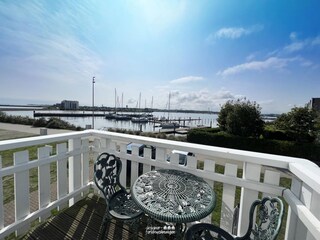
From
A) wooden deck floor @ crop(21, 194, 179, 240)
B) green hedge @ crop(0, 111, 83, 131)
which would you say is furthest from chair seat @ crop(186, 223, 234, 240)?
green hedge @ crop(0, 111, 83, 131)

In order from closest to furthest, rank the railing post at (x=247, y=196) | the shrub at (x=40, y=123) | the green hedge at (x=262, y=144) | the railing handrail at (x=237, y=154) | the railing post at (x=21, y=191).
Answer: the railing handrail at (x=237, y=154), the railing post at (x=247, y=196), the railing post at (x=21, y=191), the green hedge at (x=262, y=144), the shrub at (x=40, y=123)

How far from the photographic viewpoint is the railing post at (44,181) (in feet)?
5.84

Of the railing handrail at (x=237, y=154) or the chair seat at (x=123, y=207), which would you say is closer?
the railing handrail at (x=237, y=154)

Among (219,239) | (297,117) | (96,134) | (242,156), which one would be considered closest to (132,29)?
(96,134)

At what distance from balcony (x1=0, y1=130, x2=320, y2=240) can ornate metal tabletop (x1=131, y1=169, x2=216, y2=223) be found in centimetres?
21

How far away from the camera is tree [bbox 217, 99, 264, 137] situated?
12.4m

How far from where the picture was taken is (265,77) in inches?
597

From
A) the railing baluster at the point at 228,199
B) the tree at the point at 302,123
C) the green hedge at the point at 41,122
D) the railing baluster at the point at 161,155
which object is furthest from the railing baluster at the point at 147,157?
the green hedge at the point at 41,122

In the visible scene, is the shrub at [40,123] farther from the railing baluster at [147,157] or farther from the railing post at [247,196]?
the railing post at [247,196]

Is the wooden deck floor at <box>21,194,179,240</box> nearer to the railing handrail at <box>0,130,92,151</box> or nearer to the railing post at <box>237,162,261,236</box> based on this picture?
the railing post at <box>237,162,261,236</box>

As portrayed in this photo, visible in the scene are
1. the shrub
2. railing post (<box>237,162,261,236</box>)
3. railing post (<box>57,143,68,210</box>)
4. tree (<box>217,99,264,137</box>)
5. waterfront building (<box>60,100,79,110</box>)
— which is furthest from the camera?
waterfront building (<box>60,100,79,110</box>)

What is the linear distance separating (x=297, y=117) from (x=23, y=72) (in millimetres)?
17917

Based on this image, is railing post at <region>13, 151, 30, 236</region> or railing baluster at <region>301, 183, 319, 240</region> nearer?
railing baluster at <region>301, 183, 319, 240</region>

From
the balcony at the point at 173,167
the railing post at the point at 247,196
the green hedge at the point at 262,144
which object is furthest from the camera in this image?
the green hedge at the point at 262,144
